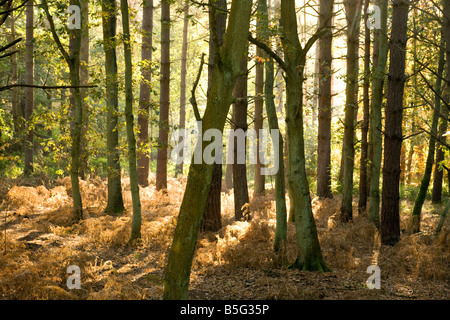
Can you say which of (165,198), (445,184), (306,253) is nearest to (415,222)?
(306,253)

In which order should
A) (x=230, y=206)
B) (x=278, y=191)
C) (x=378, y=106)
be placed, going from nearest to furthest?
(x=278, y=191) → (x=378, y=106) → (x=230, y=206)

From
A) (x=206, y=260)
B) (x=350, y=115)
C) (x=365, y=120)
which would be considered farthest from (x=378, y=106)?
(x=206, y=260)

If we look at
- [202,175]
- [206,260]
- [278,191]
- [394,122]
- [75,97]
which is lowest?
[206,260]

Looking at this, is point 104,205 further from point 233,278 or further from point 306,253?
point 306,253

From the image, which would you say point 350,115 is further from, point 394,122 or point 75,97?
point 75,97

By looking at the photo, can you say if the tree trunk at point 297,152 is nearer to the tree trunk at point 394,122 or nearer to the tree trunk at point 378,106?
the tree trunk at point 394,122

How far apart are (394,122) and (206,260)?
18.4ft

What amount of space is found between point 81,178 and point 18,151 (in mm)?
7694

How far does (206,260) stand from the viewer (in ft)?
27.8

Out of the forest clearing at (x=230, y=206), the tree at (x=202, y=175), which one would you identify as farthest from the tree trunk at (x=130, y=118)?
the tree at (x=202, y=175)

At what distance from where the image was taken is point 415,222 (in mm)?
10977

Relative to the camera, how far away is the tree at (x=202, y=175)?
15.1 ft

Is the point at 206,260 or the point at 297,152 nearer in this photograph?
the point at 297,152

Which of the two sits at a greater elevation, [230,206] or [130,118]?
[130,118]
